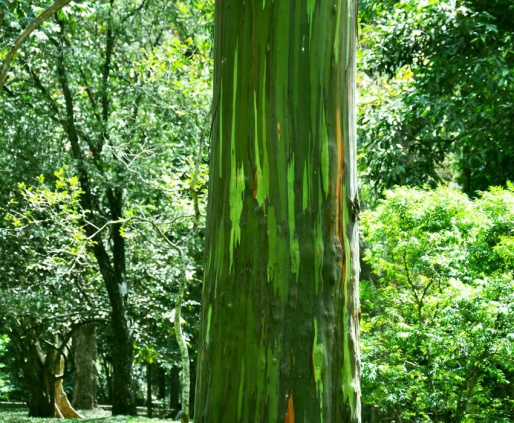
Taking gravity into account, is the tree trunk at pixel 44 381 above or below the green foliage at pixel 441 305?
below

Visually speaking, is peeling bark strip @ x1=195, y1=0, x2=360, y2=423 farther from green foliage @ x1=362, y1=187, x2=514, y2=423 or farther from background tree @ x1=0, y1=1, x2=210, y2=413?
background tree @ x1=0, y1=1, x2=210, y2=413

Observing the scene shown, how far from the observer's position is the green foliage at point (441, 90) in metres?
9.88

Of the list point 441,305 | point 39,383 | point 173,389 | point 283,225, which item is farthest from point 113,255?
point 283,225

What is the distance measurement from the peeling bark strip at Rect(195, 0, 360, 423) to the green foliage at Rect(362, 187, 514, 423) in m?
3.95

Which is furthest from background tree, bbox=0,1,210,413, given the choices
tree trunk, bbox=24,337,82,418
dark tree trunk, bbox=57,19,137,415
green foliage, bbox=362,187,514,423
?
green foliage, bbox=362,187,514,423

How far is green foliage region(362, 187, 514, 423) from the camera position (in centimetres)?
609

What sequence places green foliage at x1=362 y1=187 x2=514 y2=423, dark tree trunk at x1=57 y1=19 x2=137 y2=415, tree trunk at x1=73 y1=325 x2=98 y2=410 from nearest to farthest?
1. green foliage at x1=362 y1=187 x2=514 y2=423
2. dark tree trunk at x1=57 y1=19 x2=137 y2=415
3. tree trunk at x1=73 y1=325 x2=98 y2=410

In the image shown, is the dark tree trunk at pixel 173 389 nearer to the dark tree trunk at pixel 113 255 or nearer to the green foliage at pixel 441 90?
the dark tree trunk at pixel 113 255

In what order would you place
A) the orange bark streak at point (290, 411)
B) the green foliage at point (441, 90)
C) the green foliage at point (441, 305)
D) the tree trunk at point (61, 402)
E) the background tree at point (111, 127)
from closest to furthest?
the orange bark streak at point (290, 411) < the green foliage at point (441, 305) < the green foliage at point (441, 90) < the background tree at point (111, 127) < the tree trunk at point (61, 402)

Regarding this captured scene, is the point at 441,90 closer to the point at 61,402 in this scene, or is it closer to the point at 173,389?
the point at 61,402

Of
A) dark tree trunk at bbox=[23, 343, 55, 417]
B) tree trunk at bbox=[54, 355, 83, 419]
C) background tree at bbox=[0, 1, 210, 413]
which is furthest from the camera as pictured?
tree trunk at bbox=[54, 355, 83, 419]

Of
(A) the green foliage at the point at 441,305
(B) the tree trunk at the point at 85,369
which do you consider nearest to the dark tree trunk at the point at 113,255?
(B) the tree trunk at the point at 85,369

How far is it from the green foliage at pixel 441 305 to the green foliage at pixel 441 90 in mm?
3029

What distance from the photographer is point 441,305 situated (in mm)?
6465
